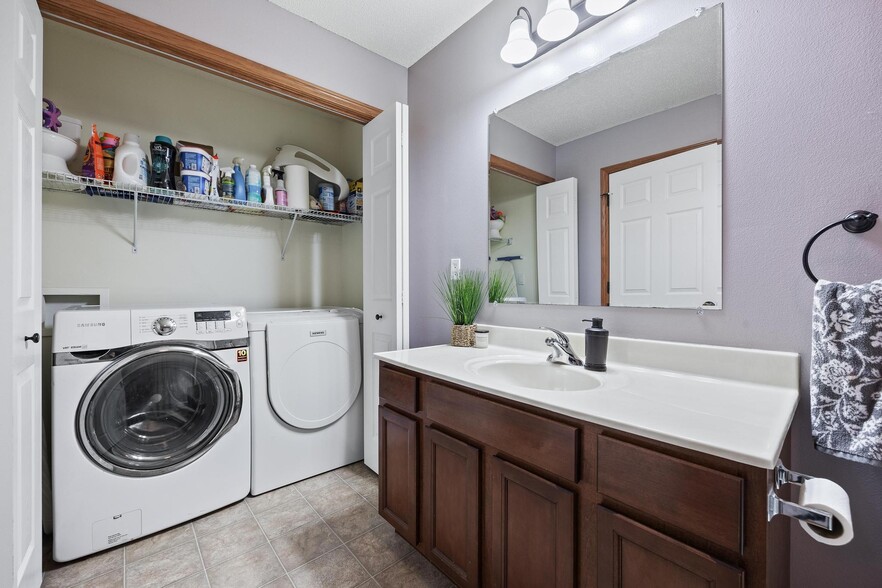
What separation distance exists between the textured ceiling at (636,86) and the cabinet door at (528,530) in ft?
4.11

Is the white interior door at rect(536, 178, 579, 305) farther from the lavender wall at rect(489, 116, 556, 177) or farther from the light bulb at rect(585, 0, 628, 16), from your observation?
the light bulb at rect(585, 0, 628, 16)

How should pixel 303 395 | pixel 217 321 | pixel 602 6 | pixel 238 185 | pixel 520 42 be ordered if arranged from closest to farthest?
pixel 602 6 < pixel 520 42 < pixel 217 321 < pixel 303 395 < pixel 238 185

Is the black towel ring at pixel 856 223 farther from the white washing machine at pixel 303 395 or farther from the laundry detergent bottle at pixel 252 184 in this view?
the laundry detergent bottle at pixel 252 184

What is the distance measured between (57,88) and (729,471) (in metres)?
3.24

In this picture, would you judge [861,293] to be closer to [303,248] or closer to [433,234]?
[433,234]

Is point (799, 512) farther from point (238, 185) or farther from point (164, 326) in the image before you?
point (238, 185)

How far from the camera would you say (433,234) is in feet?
6.93

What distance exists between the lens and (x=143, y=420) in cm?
168

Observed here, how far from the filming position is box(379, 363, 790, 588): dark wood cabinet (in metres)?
0.66

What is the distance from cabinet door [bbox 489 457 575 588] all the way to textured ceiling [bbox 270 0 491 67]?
203 cm

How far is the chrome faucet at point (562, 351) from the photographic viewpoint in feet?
4.32

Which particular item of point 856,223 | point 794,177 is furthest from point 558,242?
point 856,223

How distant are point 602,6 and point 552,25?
17 cm

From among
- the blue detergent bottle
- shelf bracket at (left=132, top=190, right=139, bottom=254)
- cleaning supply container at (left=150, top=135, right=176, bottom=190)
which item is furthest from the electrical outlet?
shelf bracket at (left=132, top=190, right=139, bottom=254)
